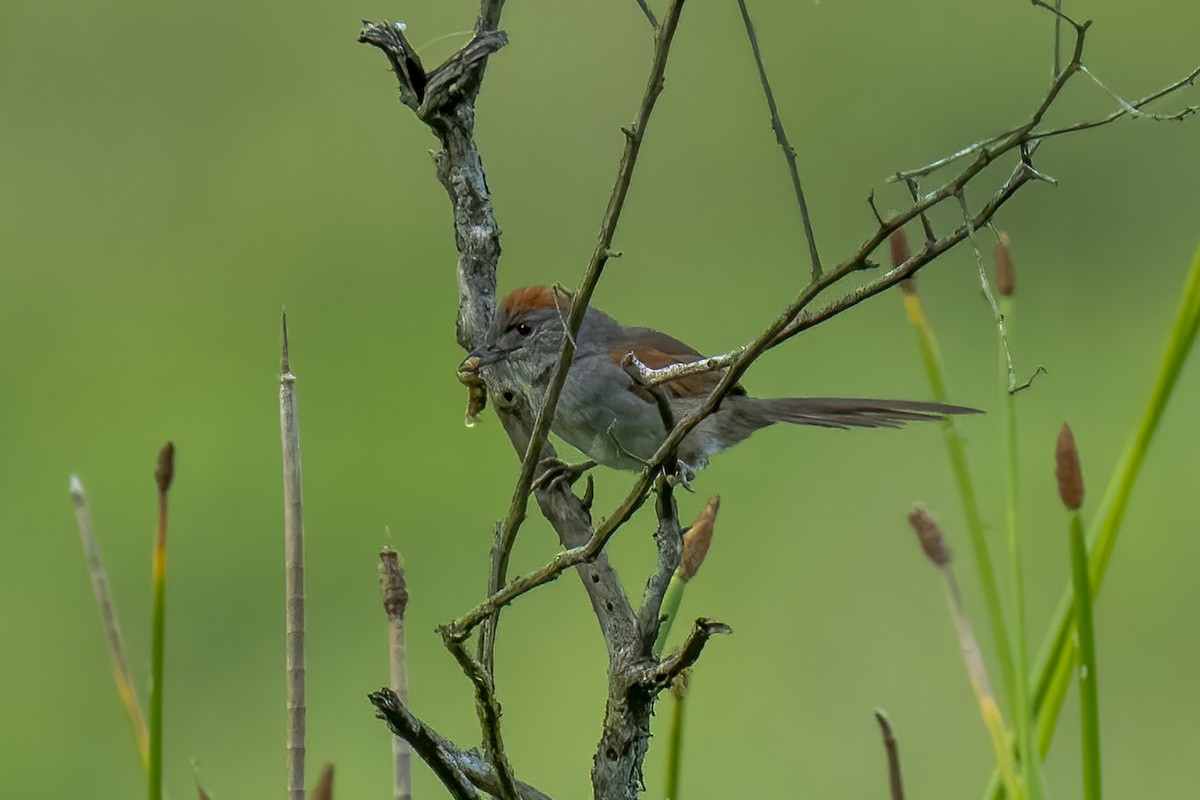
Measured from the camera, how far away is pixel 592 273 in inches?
48.9

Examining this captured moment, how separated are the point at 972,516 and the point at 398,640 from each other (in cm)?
63

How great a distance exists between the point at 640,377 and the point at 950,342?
3.98m

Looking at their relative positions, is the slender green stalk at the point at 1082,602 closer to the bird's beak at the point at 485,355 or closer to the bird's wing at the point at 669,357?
the bird's beak at the point at 485,355

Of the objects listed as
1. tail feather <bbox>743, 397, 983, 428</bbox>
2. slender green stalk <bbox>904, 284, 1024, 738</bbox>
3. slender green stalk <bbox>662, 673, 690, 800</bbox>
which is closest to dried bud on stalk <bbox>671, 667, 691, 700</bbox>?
slender green stalk <bbox>662, 673, 690, 800</bbox>

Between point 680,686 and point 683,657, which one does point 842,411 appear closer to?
point 680,686

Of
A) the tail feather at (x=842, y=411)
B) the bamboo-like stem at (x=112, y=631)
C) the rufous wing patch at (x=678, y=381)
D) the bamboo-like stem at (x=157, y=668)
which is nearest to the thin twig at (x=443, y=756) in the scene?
the bamboo-like stem at (x=157, y=668)

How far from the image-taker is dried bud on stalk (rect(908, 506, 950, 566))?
157 centimetres

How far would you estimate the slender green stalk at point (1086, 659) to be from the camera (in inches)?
54.3

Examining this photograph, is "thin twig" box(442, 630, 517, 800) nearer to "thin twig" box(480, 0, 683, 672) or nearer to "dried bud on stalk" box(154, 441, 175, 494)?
"thin twig" box(480, 0, 683, 672)

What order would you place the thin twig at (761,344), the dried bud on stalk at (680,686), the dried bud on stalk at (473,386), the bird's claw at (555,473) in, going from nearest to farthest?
the thin twig at (761,344) → the dried bud on stalk at (680,686) → the bird's claw at (555,473) → the dried bud on stalk at (473,386)

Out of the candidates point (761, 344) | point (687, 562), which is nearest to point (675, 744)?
point (687, 562)

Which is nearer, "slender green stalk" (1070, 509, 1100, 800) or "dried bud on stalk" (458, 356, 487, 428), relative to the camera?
"slender green stalk" (1070, 509, 1100, 800)

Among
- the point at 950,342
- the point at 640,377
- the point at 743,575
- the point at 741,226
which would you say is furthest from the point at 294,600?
the point at 741,226

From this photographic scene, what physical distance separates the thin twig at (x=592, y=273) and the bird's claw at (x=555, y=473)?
39 cm
